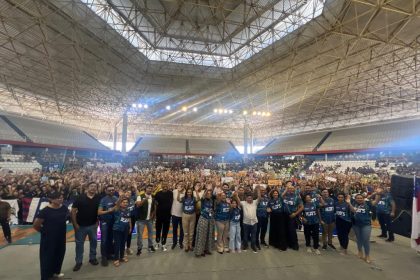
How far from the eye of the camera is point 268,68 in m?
19.9

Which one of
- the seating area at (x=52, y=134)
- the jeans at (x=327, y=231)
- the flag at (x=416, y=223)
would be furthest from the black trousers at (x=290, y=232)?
the seating area at (x=52, y=134)

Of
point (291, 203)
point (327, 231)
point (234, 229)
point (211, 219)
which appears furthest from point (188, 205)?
point (327, 231)

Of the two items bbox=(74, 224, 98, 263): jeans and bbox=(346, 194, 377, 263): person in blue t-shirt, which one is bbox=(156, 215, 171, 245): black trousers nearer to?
bbox=(74, 224, 98, 263): jeans

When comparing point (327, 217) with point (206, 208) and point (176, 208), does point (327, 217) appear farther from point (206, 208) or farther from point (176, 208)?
point (176, 208)

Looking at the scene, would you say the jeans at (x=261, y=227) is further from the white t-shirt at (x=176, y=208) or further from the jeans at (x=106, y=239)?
the jeans at (x=106, y=239)

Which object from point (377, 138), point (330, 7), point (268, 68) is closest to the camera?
point (330, 7)

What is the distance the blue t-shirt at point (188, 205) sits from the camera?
622 cm

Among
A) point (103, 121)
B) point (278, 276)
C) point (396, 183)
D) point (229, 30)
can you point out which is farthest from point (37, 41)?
point (103, 121)

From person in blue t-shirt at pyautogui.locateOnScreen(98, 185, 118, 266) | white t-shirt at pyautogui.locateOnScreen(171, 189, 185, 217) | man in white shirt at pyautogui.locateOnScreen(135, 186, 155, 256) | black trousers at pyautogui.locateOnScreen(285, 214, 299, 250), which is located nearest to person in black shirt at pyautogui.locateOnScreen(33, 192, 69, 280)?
person in blue t-shirt at pyautogui.locateOnScreen(98, 185, 118, 266)

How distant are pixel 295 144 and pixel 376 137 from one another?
13156 millimetres

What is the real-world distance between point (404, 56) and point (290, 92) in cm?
942

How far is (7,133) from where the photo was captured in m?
28.5

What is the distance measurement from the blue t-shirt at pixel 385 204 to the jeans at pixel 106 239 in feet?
25.0

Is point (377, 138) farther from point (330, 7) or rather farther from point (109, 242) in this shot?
point (109, 242)
